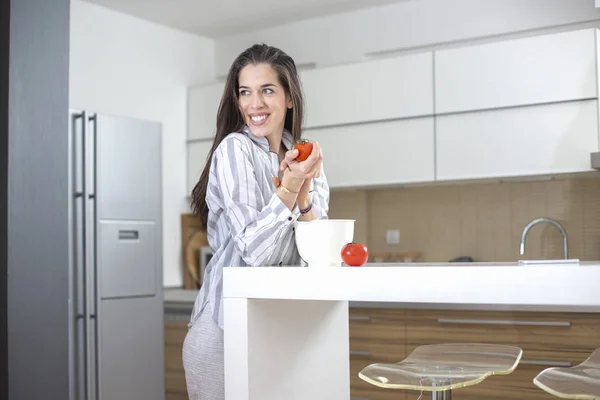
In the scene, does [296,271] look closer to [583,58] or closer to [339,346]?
[339,346]

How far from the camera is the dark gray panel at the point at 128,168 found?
13.1 ft

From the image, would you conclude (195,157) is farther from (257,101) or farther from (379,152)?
(257,101)

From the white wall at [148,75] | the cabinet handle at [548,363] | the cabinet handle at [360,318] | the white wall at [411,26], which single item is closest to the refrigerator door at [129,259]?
the white wall at [148,75]

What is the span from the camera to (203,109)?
509 cm

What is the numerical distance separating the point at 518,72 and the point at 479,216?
0.85m

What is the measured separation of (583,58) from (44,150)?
2.94m

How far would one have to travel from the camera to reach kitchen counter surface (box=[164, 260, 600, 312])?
4.52 feet

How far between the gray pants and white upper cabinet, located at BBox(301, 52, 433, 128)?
2459 mm

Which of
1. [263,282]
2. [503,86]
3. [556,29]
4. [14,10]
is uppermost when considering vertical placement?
[556,29]

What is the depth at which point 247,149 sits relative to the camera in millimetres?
1881

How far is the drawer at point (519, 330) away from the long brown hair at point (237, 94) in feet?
6.25

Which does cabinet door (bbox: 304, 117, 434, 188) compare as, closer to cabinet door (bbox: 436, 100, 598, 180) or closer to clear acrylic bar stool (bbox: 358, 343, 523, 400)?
cabinet door (bbox: 436, 100, 598, 180)

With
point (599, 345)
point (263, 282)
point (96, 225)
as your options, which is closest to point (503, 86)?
point (599, 345)

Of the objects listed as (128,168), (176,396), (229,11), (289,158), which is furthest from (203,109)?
(289,158)
